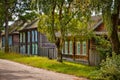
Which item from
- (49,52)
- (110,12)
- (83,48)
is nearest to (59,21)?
(83,48)

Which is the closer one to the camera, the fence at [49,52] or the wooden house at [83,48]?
the wooden house at [83,48]

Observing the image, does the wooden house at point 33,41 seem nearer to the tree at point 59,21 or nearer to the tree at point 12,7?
the tree at point 12,7

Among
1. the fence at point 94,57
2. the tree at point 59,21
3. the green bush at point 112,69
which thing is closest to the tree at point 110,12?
the green bush at point 112,69

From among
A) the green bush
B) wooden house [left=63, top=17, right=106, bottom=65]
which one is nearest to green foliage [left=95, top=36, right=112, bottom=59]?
wooden house [left=63, top=17, right=106, bottom=65]

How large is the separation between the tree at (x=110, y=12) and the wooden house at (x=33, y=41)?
27.4 m

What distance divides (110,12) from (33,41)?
39.8 metres

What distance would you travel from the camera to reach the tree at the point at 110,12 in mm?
19219

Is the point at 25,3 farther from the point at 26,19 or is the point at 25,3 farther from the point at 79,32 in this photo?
the point at 79,32

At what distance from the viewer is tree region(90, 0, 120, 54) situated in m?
19.2

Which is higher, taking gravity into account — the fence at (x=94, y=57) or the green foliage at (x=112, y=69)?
the green foliage at (x=112, y=69)

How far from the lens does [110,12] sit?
19984 mm

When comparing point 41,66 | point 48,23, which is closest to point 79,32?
point 48,23

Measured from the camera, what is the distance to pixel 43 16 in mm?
34812

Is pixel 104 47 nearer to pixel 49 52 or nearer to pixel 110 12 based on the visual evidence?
pixel 110 12
